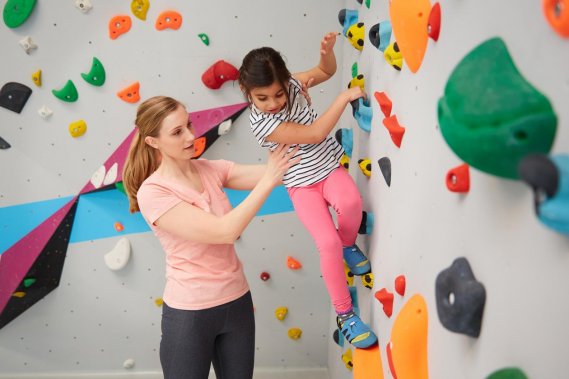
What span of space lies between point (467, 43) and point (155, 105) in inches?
36.8

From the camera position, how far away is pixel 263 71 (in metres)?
1.37

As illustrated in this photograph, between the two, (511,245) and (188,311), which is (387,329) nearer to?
(188,311)

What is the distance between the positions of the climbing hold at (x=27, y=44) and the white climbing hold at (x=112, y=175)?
0.56 m

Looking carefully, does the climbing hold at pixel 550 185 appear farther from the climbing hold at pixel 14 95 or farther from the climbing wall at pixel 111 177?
the climbing hold at pixel 14 95

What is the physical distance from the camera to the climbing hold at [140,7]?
2043 mm

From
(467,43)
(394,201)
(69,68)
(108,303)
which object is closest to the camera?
(467,43)

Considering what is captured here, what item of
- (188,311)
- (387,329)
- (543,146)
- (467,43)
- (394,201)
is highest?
(467,43)

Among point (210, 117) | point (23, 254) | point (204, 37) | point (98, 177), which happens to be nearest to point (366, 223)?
point (210, 117)

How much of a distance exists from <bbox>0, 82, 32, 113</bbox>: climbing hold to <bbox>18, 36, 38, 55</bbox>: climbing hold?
15 cm

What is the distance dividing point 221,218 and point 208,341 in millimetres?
384

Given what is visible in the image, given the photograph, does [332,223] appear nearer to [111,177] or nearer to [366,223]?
[366,223]

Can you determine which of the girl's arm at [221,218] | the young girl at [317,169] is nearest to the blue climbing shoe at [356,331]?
the young girl at [317,169]

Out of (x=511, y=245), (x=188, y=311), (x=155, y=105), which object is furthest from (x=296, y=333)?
(x=511, y=245)

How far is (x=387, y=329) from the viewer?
1259 mm
